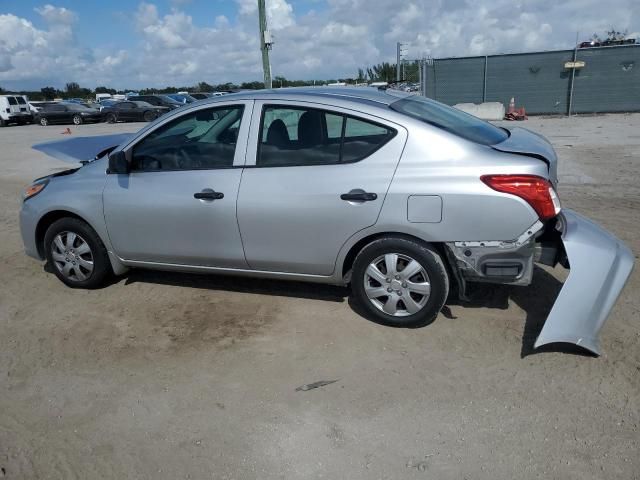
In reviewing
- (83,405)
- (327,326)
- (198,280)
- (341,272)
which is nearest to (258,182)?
(341,272)

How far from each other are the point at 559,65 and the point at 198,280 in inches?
859

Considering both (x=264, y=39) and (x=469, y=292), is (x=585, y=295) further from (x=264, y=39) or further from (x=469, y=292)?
(x=264, y=39)

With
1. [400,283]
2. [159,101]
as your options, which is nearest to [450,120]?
[400,283]

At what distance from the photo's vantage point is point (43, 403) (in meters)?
3.19

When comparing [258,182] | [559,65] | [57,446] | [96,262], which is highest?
[559,65]

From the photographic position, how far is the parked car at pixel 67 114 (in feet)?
100

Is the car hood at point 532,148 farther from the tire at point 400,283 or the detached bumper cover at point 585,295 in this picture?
the tire at point 400,283

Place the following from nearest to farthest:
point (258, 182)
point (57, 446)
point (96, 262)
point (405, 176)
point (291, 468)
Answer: point (291, 468) → point (57, 446) → point (405, 176) → point (258, 182) → point (96, 262)

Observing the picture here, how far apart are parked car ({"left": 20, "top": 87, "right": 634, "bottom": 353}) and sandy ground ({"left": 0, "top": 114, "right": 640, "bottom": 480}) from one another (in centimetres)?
34

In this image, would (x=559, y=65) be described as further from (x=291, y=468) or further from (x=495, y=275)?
(x=291, y=468)

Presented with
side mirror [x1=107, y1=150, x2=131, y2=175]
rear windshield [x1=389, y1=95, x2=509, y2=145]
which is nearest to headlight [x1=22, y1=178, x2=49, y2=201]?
side mirror [x1=107, y1=150, x2=131, y2=175]

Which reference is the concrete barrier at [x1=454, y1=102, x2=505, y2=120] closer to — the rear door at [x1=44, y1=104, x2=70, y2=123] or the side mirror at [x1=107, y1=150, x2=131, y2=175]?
the side mirror at [x1=107, y1=150, x2=131, y2=175]

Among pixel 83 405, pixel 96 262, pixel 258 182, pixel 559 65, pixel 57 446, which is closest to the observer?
pixel 57 446

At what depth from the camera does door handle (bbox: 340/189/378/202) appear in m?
3.57
